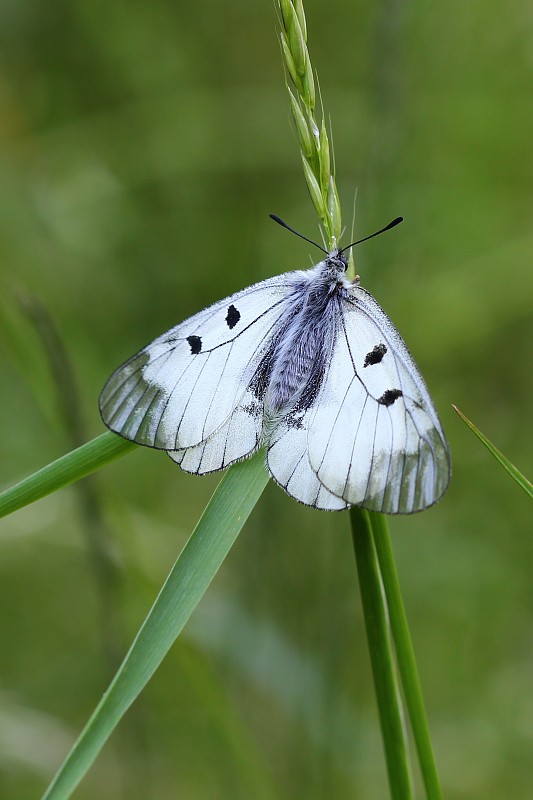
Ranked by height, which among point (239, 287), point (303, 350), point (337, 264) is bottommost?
point (303, 350)

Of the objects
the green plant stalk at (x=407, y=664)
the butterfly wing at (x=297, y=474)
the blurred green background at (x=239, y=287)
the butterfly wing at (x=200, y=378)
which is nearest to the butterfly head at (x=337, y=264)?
the butterfly wing at (x=200, y=378)

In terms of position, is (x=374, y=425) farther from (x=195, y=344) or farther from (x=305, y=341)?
(x=195, y=344)

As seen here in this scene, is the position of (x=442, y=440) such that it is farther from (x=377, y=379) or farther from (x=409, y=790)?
(x=409, y=790)

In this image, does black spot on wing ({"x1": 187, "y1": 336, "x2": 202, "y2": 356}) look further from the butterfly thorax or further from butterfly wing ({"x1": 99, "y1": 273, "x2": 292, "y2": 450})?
the butterfly thorax

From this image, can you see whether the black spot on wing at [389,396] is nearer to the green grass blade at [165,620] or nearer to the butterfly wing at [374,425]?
the butterfly wing at [374,425]

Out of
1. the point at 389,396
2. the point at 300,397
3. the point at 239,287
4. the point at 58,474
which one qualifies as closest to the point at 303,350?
the point at 300,397

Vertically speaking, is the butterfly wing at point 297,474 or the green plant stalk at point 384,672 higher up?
the butterfly wing at point 297,474

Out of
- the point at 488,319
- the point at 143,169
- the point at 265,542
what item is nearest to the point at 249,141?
the point at 143,169
